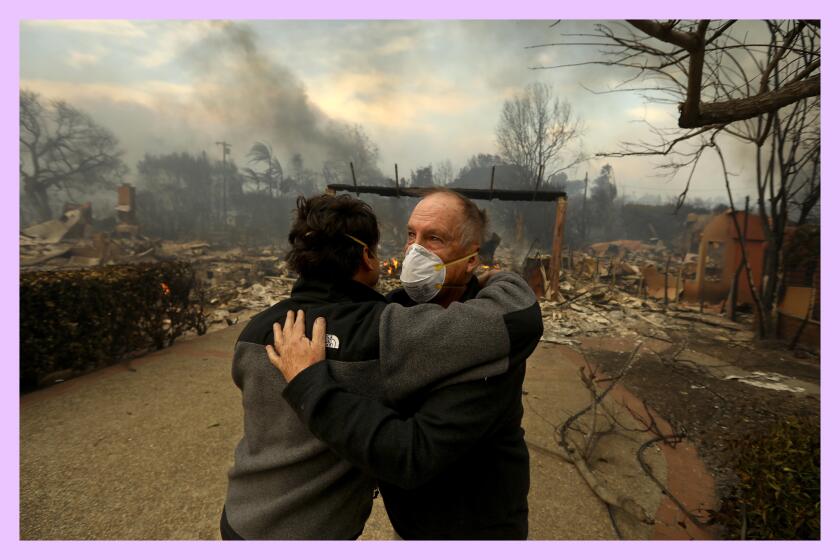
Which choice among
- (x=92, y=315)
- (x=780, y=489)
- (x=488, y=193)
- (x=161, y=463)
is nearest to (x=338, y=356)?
(x=780, y=489)

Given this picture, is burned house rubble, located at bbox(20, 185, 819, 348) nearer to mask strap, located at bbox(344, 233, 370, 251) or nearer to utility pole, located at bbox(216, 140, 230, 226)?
mask strap, located at bbox(344, 233, 370, 251)

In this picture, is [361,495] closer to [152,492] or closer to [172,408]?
[152,492]

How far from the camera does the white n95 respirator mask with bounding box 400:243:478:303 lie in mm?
1570

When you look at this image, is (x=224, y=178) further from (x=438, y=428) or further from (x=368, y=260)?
(x=438, y=428)

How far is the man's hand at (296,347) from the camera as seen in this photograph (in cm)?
108

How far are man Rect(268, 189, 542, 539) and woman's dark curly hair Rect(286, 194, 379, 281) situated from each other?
0.22 metres

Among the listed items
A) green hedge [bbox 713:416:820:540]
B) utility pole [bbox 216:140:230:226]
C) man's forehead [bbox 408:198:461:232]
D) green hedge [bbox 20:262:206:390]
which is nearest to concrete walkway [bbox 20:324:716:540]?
green hedge [bbox 20:262:206:390]

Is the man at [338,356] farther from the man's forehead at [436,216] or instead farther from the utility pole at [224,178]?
the utility pole at [224,178]

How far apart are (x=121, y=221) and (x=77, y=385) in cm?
2221

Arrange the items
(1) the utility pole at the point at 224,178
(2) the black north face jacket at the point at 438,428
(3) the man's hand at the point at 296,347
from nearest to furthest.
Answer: (2) the black north face jacket at the point at 438,428 → (3) the man's hand at the point at 296,347 → (1) the utility pole at the point at 224,178

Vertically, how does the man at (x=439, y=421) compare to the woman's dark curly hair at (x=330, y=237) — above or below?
below

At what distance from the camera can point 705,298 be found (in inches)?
505

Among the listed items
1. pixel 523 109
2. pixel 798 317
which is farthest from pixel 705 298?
pixel 523 109

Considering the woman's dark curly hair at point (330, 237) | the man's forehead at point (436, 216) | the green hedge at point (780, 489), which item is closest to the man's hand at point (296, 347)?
the woman's dark curly hair at point (330, 237)
